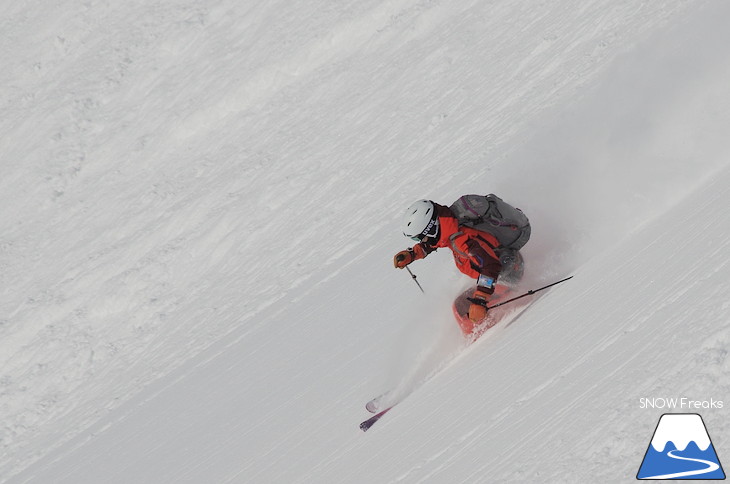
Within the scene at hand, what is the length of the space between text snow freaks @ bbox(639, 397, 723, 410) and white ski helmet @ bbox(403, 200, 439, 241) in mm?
3472

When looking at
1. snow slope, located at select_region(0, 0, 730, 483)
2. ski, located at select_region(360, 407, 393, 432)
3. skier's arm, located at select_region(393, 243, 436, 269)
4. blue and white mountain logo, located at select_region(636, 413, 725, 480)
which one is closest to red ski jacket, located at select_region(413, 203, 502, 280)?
skier's arm, located at select_region(393, 243, 436, 269)

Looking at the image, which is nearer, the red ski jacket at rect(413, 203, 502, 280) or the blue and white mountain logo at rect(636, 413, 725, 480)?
the blue and white mountain logo at rect(636, 413, 725, 480)

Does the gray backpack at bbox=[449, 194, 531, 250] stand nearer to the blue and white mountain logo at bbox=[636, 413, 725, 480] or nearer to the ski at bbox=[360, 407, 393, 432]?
the ski at bbox=[360, 407, 393, 432]

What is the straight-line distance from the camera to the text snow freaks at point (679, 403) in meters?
3.43

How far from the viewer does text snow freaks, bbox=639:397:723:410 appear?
3.43 m

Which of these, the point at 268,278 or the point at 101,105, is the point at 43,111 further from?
the point at 268,278

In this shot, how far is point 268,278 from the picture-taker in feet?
38.5

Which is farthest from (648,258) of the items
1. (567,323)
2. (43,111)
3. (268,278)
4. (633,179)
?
(43,111)

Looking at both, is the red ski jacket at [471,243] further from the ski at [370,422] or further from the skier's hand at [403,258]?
the ski at [370,422]

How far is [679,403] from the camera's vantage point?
11.6 ft

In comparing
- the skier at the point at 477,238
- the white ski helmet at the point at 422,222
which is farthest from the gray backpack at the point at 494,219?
the white ski helmet at the point at 422,222

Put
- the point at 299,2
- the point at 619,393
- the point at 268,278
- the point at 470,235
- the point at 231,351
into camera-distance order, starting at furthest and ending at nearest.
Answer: the point at 299,2
the point at 268,278
the point at 231,351
the point at 470,235
the point at 619,393

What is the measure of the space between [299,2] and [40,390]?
9.15 meters

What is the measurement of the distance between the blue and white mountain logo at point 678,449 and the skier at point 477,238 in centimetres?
343
